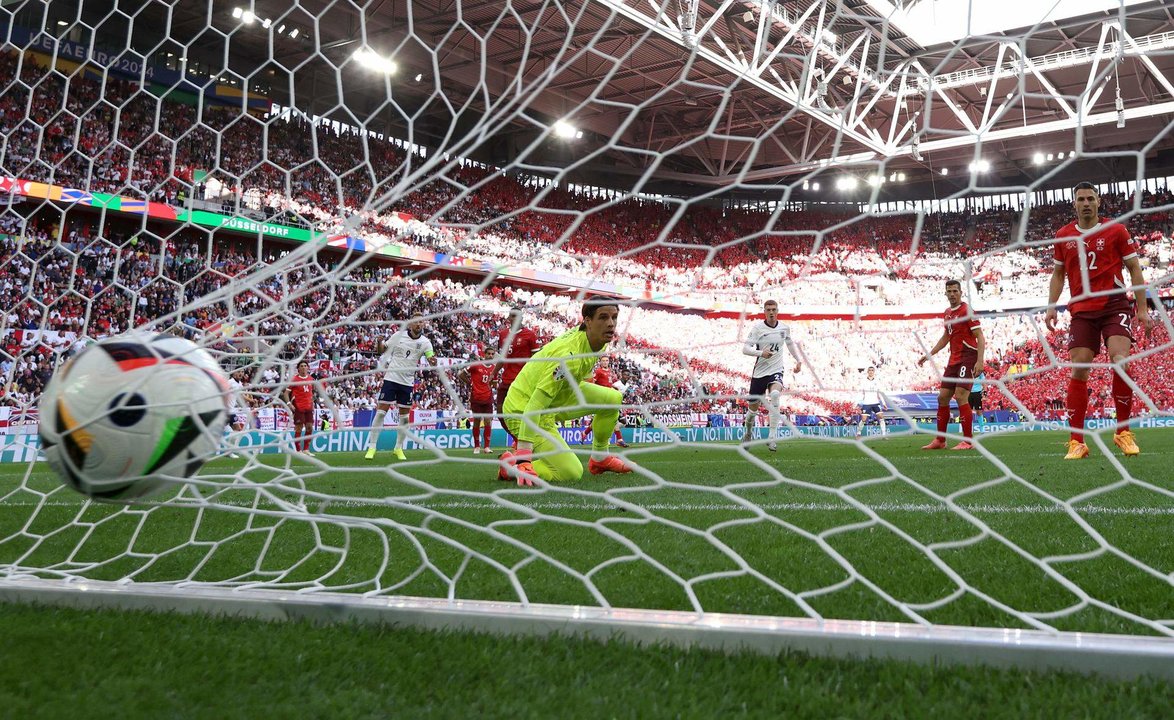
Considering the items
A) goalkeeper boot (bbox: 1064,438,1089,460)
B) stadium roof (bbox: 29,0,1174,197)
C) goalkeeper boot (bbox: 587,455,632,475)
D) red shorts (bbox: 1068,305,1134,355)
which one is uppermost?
stadium roof (bbox: 29,0,1174,197)

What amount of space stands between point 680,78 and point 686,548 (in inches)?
58.5

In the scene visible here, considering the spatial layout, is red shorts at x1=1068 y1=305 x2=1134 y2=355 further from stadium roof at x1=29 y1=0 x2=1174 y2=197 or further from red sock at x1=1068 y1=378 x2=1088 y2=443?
stadium roof at x1=29 y1=0 x2=1174 y2=197

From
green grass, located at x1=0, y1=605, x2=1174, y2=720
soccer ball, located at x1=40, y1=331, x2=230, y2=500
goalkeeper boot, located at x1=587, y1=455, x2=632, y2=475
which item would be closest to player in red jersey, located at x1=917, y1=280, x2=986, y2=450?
goalkeeper boot, located at x1=587, y1=455, x2=632, y2=475

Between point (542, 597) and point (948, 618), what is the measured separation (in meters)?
0.84

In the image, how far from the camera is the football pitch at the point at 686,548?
1618mm

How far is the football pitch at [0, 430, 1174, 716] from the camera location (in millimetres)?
1618

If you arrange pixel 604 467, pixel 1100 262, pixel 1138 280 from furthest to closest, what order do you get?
pixel 604 467 < pixel 1100 262 < pixel 1138 280

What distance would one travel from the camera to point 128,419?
1.87 metres

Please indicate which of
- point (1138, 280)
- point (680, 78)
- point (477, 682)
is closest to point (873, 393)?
point (680, 78)

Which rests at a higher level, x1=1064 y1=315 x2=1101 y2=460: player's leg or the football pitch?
x1=1064 y1=315 x2=1101 y2=460: player's leg

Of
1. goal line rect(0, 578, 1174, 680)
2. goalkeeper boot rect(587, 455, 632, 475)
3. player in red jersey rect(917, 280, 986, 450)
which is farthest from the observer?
player in red jersey rect(917, 280, 986, 450)

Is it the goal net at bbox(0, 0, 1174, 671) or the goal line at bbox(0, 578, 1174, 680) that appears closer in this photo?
the goal line at bbox(0, 578, 1174, 680)

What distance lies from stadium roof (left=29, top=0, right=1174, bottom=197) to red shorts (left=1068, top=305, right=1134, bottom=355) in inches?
34.8

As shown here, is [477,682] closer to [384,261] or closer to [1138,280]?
[384,261]
